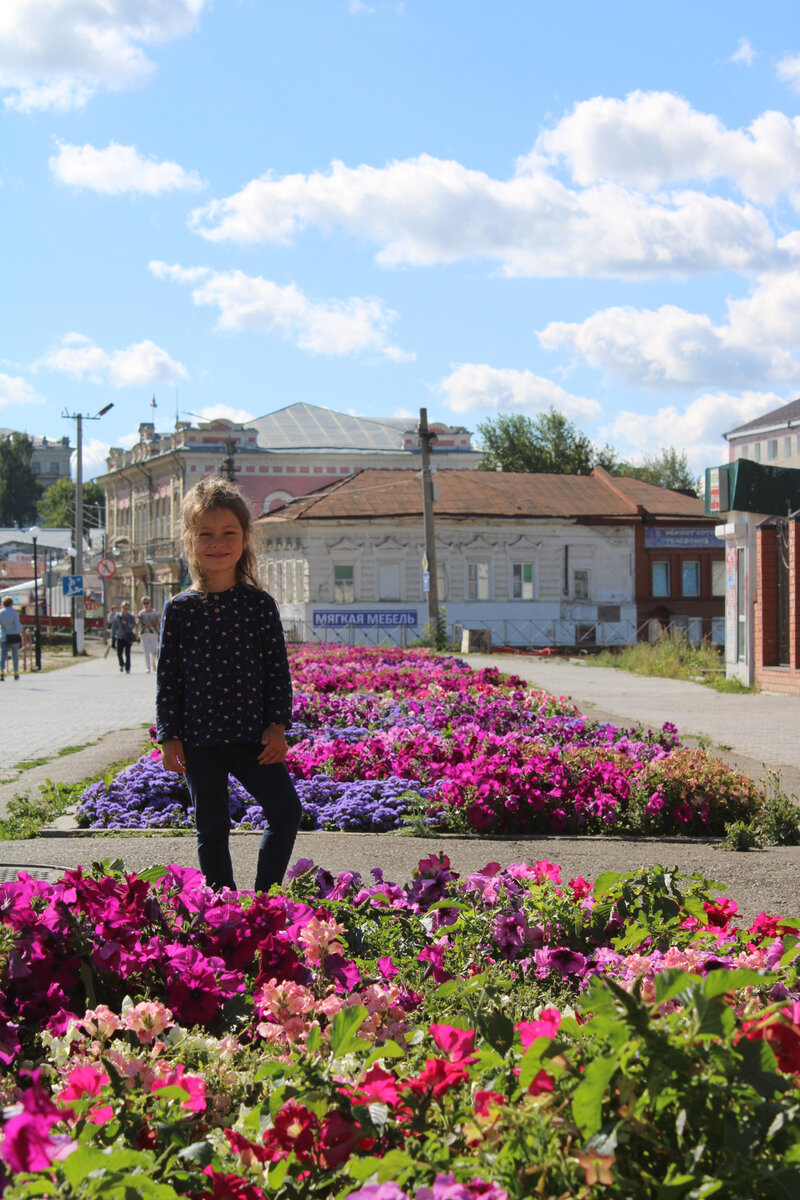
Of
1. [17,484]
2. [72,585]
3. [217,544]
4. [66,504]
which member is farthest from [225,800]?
[17,484]

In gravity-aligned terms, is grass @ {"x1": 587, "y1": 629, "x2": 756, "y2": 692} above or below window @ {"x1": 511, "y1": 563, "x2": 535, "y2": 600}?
below

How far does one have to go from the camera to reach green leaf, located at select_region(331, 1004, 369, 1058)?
210cm

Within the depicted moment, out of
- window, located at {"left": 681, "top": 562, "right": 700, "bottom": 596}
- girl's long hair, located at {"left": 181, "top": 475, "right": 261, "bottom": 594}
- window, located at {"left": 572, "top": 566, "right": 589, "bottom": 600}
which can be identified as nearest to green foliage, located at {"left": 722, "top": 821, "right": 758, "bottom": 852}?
girl's long hair, located at {"left": 181, "top": 475, "right": 261, "bottom": 594}

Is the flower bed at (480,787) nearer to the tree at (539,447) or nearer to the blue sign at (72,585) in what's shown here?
the blue sign at (72,585)

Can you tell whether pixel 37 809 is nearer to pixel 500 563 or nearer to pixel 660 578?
pixel 500 563

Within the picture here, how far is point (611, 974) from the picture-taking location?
3262mm

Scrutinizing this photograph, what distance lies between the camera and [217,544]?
4.77 metres

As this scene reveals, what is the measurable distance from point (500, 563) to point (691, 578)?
8116 mm

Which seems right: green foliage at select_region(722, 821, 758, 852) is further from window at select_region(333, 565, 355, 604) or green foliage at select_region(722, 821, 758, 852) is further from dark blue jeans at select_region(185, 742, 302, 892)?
window at select_region(333, 565, 355, 604)

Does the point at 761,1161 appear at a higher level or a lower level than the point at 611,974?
higher

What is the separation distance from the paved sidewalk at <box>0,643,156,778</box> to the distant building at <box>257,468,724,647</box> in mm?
18493

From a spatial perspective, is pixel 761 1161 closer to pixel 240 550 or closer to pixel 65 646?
pixel 240 550

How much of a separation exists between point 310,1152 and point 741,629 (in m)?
20.7

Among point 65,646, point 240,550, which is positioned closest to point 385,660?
point 240,550
